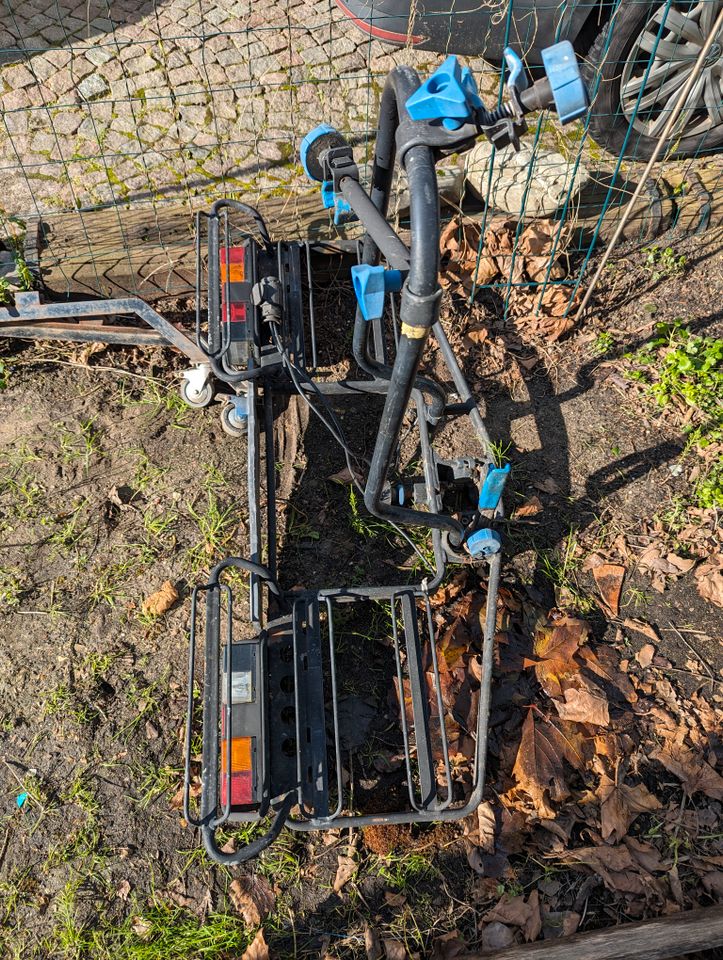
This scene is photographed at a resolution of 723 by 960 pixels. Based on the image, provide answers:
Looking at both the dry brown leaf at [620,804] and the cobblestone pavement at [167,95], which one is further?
the cobblestone pavement at [167,95]

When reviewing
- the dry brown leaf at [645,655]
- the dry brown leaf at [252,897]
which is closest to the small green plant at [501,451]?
the dry brown leaf at [645,655]

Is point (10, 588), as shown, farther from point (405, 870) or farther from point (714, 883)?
point (714, 883)

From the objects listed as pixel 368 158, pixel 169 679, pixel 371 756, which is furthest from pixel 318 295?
pixel 371 756

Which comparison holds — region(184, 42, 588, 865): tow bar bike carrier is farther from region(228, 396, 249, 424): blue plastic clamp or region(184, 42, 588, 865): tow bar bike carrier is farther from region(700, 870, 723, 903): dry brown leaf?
region(700, 870, 723, 903): dry brown leaf

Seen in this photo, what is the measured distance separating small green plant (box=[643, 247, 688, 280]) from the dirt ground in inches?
1.6

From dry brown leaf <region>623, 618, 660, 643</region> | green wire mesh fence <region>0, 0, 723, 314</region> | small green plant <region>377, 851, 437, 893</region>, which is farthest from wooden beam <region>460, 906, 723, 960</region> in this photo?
green wire mesh fence <region>0, 0, 723, 314</region>

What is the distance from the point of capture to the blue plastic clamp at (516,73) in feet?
5.90

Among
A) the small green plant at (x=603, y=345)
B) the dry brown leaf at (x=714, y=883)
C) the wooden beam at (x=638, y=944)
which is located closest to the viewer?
the wooden beam at (x=638, y=944)

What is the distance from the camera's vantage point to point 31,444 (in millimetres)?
3996

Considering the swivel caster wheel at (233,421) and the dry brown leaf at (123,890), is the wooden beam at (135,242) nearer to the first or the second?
the swivel caster wheel at (233,421)

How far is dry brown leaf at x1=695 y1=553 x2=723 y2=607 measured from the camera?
345 cm

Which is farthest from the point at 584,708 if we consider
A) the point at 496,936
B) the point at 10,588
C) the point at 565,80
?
the point at 10,588

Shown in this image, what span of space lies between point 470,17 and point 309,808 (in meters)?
4.61

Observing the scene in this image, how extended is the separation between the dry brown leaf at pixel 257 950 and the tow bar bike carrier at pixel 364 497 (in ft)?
1.10
